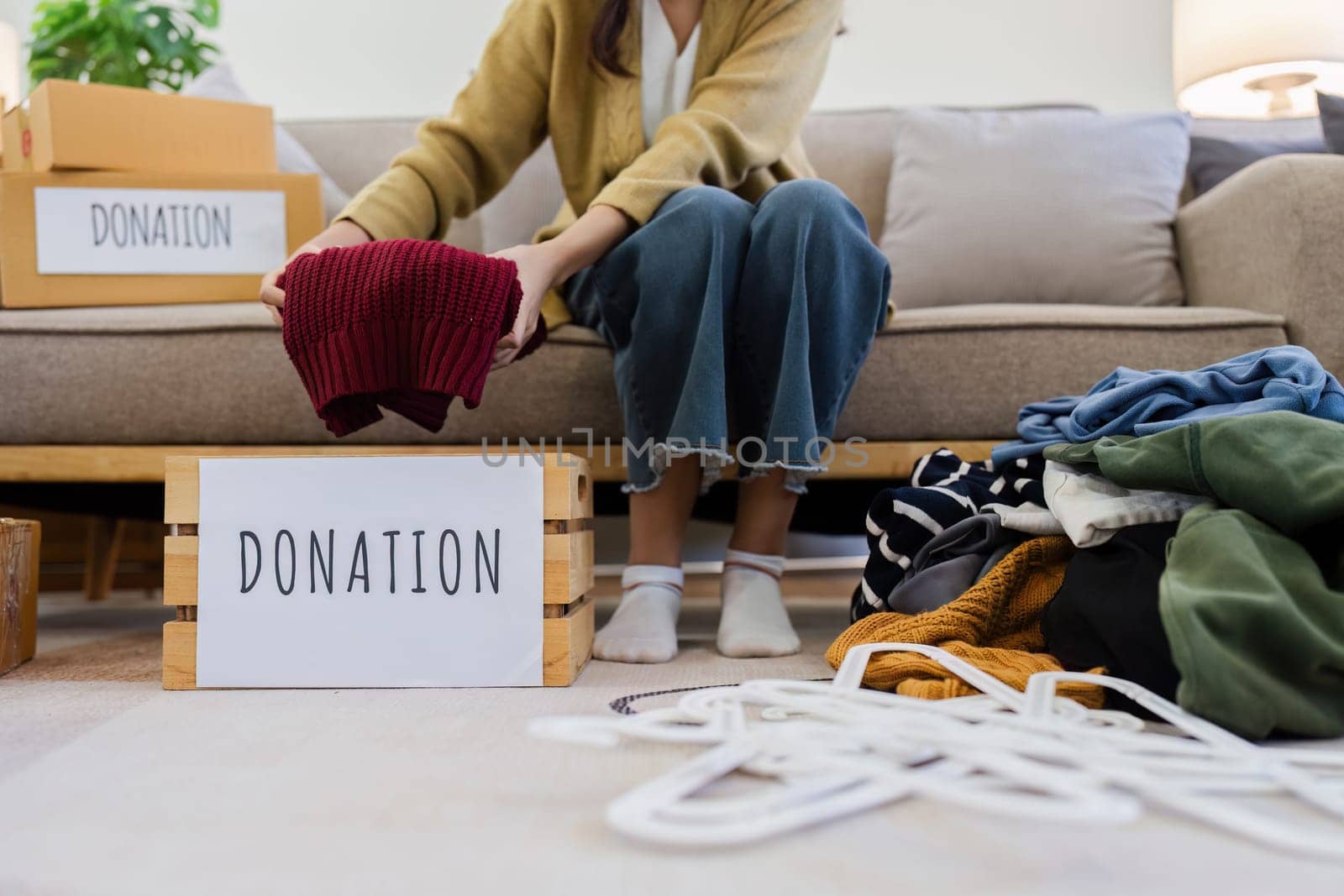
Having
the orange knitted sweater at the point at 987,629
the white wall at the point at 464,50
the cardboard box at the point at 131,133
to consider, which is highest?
the white wall at the point at 464,50

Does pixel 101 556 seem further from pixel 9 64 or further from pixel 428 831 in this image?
pixel 428 831

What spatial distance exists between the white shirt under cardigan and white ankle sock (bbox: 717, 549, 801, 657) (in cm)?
47

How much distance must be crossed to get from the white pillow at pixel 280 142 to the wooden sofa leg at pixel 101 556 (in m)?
0.60

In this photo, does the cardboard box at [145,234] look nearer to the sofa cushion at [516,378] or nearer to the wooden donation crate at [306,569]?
the sofa cushion at [516,378]

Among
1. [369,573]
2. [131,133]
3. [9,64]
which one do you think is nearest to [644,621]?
[369,573]

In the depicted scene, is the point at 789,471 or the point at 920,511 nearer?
the point at 920,511

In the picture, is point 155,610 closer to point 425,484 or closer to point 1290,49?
point 425,484

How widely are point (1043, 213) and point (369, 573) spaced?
107cm

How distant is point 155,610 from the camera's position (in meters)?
1.38

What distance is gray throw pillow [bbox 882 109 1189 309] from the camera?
4.44ft

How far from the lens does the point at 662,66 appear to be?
106 centimetres

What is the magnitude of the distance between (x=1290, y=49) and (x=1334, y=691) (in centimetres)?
174

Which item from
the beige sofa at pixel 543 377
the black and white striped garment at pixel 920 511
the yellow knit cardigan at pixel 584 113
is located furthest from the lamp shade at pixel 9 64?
the black and white striped garment at pixel 920 511

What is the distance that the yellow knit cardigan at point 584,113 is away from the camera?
0.99 meters
